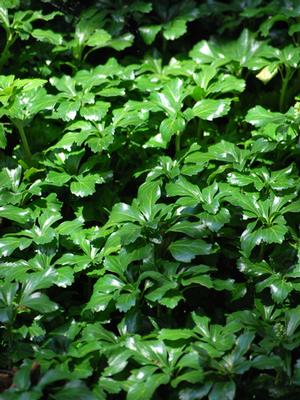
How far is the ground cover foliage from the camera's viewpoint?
7.61 feet

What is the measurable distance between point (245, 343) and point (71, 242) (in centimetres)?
86

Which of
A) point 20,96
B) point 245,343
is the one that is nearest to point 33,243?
point 20,96

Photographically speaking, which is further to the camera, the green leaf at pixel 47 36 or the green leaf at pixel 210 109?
the green leaf at pixel 47 36

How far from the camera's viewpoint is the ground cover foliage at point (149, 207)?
232cm

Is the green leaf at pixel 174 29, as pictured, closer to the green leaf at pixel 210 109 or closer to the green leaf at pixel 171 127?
the green leaf at pixel 210 109

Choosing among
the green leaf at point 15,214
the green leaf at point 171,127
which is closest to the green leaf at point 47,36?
the green leaf at point 171,127

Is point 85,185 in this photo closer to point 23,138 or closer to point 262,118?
point 23,138

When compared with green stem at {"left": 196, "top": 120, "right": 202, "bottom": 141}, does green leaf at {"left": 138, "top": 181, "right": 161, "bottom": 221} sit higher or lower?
lower

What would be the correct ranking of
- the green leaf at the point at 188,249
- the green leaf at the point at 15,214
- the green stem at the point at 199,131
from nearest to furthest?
the green leaf at the point at 188,249, the green leaf at the point at 15,214, the green stem at the point at 199,131

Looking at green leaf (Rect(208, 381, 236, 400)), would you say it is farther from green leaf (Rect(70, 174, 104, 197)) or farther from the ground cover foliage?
green leaf (Rect(70, 174, 104, 197))

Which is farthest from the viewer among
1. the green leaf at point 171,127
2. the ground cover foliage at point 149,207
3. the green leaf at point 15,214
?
the green leaf at point 171,127

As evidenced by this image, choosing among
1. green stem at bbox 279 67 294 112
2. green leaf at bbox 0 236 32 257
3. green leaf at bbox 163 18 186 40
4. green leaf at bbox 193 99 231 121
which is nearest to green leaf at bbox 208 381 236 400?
green leaf at bbox 0 236 32 257

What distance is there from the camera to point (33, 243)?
280 cm

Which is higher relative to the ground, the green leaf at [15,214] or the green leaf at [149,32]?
the green leaf at [149,32]
